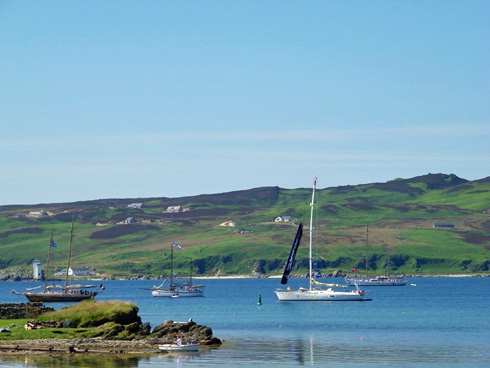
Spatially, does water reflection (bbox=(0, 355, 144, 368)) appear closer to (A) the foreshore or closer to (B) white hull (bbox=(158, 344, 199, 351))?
(A) the foreshore

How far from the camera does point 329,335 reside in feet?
282

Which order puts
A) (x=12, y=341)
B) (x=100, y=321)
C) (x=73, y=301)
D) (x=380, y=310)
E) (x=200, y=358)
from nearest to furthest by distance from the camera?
(x=200, y=358) → (x=12, y=341) → (x=100, y=321) → (x=380, y=310) → (x=73, y=301)

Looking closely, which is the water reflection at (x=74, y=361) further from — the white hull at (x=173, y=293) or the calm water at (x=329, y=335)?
the white hull at (x=173, y=293)

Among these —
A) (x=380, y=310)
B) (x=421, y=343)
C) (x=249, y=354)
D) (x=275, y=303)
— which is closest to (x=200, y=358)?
(x=249, y=354)

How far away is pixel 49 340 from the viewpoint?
2677 inches

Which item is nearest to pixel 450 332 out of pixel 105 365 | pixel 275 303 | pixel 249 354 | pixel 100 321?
pixel 249 354

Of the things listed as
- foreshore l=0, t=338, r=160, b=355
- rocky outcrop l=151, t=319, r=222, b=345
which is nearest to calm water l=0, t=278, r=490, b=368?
rocky outcrop l=151, t=319, r=222, b=345

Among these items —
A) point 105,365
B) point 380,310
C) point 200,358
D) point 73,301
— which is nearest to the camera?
point 105,365

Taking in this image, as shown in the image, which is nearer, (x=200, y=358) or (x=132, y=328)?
(x=200, y=358)

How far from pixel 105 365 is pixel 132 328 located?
38.4ft

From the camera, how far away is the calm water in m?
63.0

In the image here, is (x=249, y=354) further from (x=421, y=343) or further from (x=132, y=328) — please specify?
(x=421, y=343)

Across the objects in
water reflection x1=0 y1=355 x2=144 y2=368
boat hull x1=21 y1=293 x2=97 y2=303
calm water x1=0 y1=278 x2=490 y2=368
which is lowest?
water reflection x1=0 y1=355 x2=144 y2=368

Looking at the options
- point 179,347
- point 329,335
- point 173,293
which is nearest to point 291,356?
point 179,347
